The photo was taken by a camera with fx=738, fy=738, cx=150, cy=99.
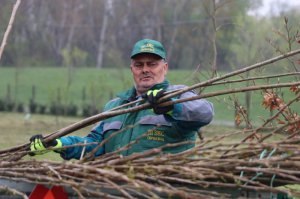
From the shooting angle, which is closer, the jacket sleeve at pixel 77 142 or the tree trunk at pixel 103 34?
the jacket sleeve at pixel 77 142

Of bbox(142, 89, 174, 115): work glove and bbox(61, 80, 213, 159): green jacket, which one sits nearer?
bbox(142, 89, 174, 115): work glove

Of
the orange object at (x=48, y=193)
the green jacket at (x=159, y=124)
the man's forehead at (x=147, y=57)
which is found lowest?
the orange object at (x=48, y=193)

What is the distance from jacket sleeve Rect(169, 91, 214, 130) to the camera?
4.13 m

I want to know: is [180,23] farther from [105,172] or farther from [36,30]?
[105,172]

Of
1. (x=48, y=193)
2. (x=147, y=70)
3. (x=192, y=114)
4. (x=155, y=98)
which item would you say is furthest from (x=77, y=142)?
(x=48, y=193)

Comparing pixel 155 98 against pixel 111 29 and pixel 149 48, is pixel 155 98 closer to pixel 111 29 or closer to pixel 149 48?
pixel 149 48

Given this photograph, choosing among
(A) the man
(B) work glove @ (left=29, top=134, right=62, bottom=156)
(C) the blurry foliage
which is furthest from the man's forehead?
(C) the blurry foliage

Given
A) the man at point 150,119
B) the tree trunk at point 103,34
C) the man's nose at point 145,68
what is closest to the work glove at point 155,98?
the man at point 150,119

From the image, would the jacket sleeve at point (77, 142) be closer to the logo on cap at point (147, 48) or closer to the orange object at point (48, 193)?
the logo on cap at point (147, 48)

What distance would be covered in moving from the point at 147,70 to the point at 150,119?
1.55 ft

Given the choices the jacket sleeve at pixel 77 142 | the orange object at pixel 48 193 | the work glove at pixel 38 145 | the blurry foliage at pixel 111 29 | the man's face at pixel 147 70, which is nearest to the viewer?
the orange object at pixel 48 193

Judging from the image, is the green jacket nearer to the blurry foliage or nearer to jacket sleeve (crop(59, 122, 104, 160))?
jacket sleeve (crop(59, 122, 104, 160))

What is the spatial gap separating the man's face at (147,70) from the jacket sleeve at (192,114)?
1.36 feet

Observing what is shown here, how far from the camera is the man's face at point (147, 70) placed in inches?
184
